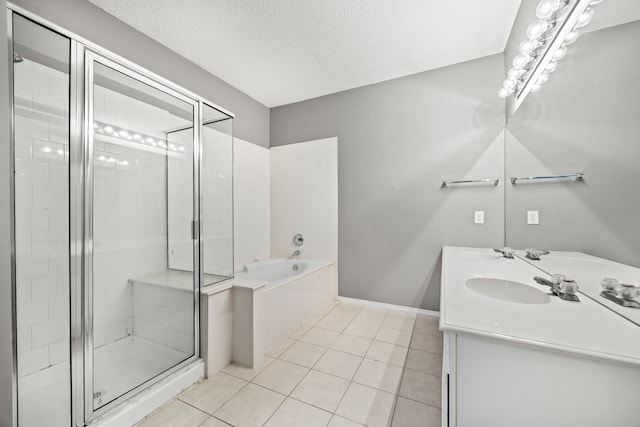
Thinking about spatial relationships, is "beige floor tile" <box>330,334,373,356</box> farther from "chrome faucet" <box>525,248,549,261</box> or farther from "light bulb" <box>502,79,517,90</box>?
"light bulb" <box>502,79,517,90</box>

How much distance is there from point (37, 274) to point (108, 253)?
1.53 ft

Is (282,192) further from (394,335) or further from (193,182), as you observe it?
(394,335)

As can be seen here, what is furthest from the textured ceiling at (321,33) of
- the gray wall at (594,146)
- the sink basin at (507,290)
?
the sink basin at (507,290)

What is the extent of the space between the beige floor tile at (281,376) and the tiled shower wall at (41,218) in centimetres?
108

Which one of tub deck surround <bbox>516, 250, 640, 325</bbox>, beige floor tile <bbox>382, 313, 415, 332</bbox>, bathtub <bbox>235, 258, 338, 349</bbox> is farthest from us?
beige floor tile <bbox>382, 313, 415, 332</bbox>

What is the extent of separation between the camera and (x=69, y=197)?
1.14m

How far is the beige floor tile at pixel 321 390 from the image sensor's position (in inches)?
55.4

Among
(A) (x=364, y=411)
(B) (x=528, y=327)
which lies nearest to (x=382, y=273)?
(A) (x=364, y=411)

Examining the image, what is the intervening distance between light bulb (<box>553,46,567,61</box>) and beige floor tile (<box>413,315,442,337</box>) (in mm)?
2070

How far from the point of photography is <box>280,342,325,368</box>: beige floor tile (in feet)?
5.90

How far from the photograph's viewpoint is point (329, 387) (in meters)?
1.53

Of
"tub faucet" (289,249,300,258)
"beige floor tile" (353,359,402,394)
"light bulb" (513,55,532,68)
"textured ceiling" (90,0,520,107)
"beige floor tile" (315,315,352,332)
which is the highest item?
"textured ceiling" (90,0,520,107)

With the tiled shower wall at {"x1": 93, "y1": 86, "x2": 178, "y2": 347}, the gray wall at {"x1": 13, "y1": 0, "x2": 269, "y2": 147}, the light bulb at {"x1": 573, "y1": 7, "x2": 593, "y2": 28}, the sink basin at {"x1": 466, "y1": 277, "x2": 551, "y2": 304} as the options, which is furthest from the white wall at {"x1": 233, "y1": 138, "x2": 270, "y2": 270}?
the light bulb at {"x1": 573, "y1": 7, "x2": 593, "y2": 28}

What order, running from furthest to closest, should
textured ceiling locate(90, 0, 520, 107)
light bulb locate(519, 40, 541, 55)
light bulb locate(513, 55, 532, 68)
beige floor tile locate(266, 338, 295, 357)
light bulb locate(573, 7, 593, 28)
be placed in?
beige floor tile locate(266, 338, 295, 357) → textured ceiling locate(90, 0, 520, 107) → light bulb locate(513, 55, 532, 68) → light bulb locate(519, 40, 541, 55) → light bulb locate(573, 7, 593, 28)
